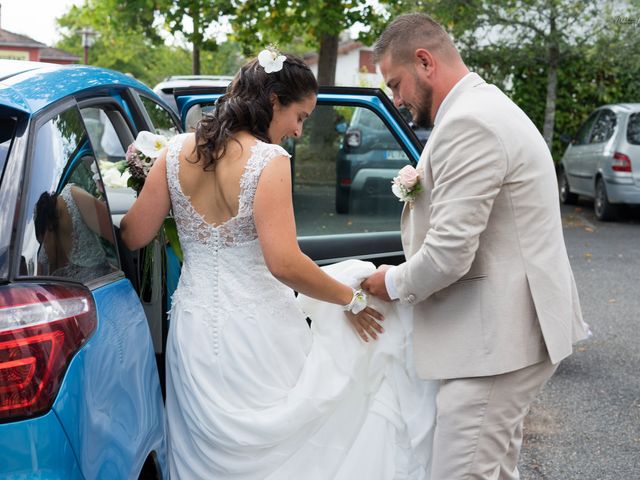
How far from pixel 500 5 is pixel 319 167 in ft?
37.9

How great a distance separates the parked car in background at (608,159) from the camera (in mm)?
13305

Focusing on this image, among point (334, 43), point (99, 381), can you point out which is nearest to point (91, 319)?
point (99, 381)

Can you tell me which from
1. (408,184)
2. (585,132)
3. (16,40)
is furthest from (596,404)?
(16,40)

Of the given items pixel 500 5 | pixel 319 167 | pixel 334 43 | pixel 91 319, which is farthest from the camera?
pixel 334 43

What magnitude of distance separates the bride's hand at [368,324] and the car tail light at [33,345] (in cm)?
135

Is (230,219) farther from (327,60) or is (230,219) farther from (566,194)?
(327,60)

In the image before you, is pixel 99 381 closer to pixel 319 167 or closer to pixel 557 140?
pixel 319 167

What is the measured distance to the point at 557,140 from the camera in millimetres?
18391

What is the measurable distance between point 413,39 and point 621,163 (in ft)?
36.9

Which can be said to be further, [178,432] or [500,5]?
[500,5]

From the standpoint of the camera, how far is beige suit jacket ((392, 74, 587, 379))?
2.74m

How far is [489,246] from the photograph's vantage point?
112 inches

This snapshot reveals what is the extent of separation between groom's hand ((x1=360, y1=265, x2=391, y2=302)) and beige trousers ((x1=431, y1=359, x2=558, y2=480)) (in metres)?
0.41

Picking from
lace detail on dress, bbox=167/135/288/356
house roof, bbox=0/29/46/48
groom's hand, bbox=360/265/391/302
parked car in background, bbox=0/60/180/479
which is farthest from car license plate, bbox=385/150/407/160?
house roof, bbox=0/29/46/48
